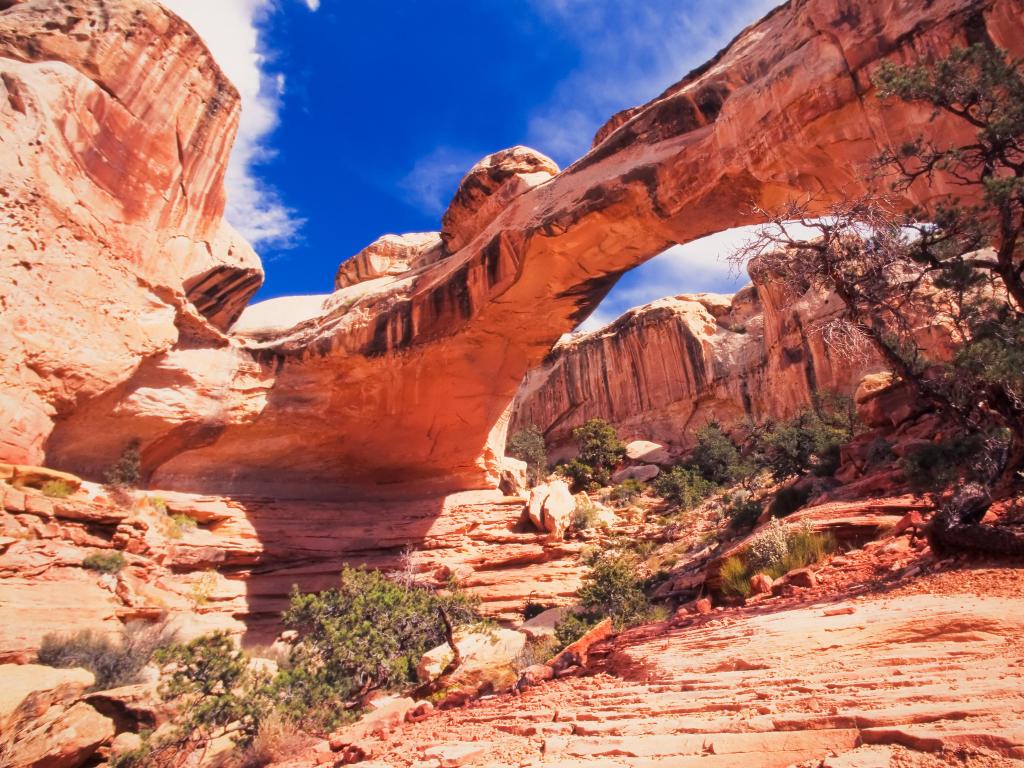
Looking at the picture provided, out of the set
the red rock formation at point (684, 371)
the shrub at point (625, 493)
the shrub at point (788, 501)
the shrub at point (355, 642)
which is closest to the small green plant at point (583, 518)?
the shrub at point (625, 493)

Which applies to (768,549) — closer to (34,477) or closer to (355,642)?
(355,642)

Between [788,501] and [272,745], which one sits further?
[788,501]

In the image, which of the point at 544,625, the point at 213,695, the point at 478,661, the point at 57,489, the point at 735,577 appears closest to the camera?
the point at 213,695

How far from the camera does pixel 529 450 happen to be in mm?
32281

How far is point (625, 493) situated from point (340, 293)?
40.7 feet

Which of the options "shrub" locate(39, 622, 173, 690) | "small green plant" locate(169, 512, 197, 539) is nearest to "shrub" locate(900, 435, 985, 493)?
"shrub" locate(39, 622, 173, 690)

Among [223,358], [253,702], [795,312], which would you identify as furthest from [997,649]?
[795,312]

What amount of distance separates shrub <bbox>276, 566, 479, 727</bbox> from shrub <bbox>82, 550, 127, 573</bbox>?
3.69 metres

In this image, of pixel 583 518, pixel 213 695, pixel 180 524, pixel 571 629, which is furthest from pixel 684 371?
pixel 213 695

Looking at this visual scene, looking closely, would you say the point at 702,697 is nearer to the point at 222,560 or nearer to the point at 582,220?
the point at 582,220

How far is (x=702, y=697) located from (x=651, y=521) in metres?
15.6

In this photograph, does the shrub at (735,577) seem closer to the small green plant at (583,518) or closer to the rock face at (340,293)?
the rock face at (340,293)

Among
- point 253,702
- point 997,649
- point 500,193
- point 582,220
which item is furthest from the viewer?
point 500,193

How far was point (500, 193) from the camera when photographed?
14.1 metres
